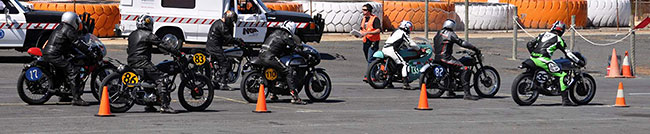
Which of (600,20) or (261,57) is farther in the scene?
(600,20)

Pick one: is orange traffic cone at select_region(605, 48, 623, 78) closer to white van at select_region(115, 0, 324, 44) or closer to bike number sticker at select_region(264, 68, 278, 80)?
white van at select_region(115, 0, 324, 44)

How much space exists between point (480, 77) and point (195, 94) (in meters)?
5.62

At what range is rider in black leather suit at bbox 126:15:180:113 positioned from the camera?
14008 millimetres

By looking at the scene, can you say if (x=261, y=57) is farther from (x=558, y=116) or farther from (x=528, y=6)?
(x=528, y=6)

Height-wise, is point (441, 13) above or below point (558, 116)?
above

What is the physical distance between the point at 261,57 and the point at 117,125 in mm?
4084

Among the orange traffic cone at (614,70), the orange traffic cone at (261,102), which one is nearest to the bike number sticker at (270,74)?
the orange traffic cone at (261,102)

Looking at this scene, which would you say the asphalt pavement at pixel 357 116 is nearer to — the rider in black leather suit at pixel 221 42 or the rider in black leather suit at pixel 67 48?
the rider in black leather suit at pixel 67 48

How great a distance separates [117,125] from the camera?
12.4m

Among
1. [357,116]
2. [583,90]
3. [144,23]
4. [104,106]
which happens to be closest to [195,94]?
[144,23]

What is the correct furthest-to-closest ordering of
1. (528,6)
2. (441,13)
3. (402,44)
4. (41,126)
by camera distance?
(528,6), (441,13), (402,44), (41,126)

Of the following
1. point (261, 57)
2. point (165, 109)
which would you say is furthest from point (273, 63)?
point (165, 109)

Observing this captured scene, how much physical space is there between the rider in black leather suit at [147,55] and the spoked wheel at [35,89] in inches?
61.1

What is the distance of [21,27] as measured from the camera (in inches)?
923
